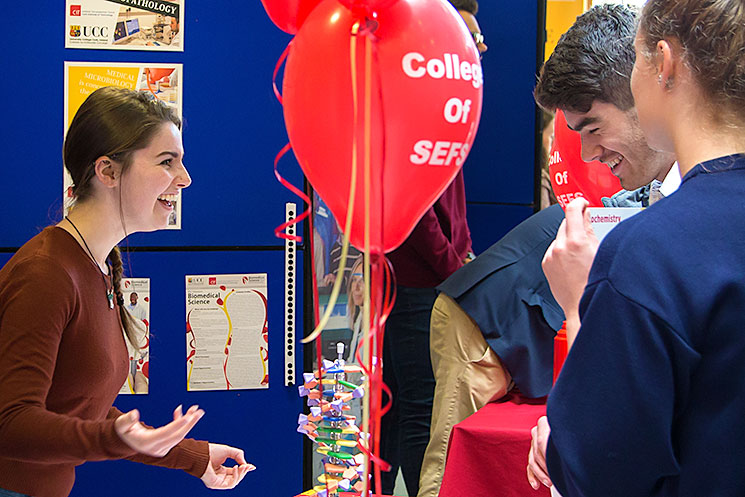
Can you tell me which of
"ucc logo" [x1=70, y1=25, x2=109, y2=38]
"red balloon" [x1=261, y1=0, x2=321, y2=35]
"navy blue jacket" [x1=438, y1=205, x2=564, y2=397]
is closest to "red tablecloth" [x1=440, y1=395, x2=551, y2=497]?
"navy blue jacket" [x1=438, y1=205, x2=564, y2=397]

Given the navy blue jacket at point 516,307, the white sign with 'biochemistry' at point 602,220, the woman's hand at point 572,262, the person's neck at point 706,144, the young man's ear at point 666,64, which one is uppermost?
the young man's ear at point 666,64

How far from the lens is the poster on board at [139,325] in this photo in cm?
269

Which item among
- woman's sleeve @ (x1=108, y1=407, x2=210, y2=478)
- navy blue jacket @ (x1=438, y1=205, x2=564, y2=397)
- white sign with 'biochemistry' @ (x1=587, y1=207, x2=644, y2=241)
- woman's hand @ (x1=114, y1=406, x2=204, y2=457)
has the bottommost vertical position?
woman's sleeve @ (x1=108, y1=407, x2=210, y2=478)

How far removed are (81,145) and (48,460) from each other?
703 millimetres

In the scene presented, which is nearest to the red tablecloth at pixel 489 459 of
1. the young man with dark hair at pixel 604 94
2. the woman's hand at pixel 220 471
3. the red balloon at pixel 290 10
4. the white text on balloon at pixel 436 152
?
the woman's hand at pixel 220 471

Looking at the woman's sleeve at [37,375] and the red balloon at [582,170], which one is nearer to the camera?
the woman's sleeve at [37,375]

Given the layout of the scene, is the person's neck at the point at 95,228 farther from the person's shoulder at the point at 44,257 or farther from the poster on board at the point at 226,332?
the poster on board at the point at 226,332

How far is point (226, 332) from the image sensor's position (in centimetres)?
274

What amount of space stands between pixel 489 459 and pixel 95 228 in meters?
0.97

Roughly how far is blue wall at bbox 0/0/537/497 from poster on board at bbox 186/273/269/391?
32 millimetres

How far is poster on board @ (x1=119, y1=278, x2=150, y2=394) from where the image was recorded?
2689 millimetres

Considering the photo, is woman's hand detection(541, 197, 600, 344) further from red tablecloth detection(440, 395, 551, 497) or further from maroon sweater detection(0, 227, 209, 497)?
maroon sweater detection(0, 227, 209, 497)

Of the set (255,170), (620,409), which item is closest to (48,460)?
(620,409)

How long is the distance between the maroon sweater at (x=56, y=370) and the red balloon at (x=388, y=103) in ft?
1.94
